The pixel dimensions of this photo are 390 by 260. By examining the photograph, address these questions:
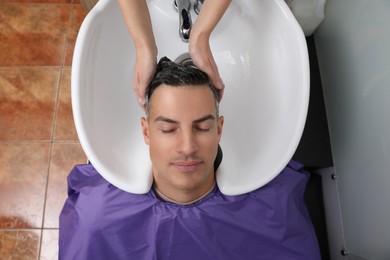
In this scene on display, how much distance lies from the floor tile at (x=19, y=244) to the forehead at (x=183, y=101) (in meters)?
1.12

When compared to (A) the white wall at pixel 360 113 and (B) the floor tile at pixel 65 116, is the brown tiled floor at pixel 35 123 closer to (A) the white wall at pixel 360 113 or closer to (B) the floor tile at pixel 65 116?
(B) the floor tile at pixel 65 116

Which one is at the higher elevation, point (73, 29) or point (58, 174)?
point (73, 29)

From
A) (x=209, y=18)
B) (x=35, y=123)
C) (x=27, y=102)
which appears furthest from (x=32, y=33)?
(x=209, y=18)

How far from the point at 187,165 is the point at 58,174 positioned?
3.59ft

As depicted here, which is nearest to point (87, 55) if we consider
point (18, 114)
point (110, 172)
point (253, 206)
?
point (110, 172)

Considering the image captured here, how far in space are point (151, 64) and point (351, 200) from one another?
2.76 feet

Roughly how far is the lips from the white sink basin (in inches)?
7.4

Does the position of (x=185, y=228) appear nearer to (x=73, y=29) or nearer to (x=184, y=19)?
(x=184, y=19)

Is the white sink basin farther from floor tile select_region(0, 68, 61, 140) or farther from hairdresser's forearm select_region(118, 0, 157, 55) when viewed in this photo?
floor tile select_region(0, 68, 61, 140)

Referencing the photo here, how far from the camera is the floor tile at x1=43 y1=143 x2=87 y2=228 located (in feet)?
5.48

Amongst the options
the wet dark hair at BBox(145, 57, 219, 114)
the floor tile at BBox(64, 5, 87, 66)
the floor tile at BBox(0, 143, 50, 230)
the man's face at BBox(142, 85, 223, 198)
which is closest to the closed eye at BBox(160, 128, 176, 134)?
the man's face at BBox(142, 85, 223, 198)

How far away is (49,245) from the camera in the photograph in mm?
1624

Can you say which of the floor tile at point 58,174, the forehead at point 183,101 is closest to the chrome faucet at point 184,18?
the forehead at point 183,101

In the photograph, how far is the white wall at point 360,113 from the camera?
1010 mm
